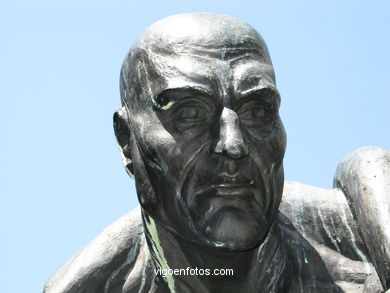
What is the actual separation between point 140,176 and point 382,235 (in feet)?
5.21

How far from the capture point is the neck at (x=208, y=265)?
921 centimetres

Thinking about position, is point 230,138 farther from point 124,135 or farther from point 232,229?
point 124,135

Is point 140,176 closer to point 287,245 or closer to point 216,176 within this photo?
point 216,176

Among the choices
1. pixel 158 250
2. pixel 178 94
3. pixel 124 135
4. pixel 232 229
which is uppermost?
pixel 178 94

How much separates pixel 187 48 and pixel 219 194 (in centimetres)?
96

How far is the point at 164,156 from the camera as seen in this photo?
29.1ft

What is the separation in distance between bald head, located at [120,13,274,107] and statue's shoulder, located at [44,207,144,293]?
1.05 meters

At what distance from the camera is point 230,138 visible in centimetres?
869

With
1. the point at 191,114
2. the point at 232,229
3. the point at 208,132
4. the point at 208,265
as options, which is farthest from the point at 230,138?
the point at 208,265

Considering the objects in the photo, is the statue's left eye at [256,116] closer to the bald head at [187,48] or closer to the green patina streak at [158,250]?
the bald head at [187,48]

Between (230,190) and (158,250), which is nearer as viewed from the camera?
(230,190)

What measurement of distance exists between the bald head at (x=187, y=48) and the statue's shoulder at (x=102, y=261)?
105 centimetres

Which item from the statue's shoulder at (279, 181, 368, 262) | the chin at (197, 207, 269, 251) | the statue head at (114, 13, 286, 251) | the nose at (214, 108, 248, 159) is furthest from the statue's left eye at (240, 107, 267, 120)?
the statue's shoulder at (279, 181, 368, 262)

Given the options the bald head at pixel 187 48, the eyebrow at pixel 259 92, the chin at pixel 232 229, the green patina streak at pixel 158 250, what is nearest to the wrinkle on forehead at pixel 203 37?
the bald head at pixel 187 48
